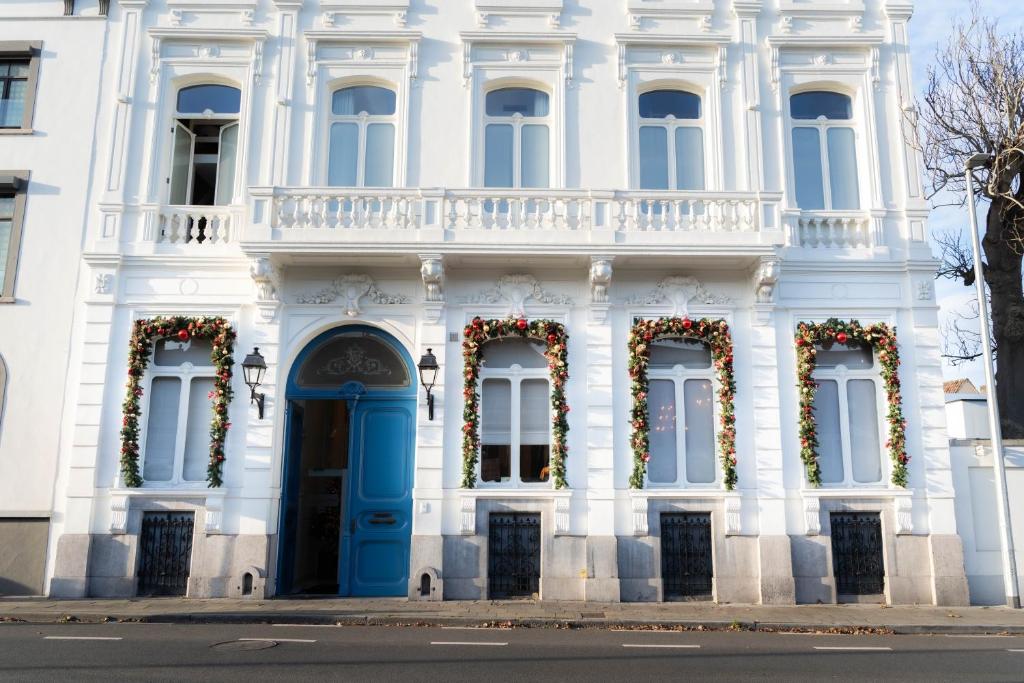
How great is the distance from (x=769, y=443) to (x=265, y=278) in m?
8.33

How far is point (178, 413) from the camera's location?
43.3 feet

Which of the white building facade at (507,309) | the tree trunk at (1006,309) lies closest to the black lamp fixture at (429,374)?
the white building facade at (507,309)

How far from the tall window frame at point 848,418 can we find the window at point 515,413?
14.5 ft

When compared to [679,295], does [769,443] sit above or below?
below

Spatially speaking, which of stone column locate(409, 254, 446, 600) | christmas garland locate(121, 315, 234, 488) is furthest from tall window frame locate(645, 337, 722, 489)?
christmas garland locate(121, 315, 234, 488)

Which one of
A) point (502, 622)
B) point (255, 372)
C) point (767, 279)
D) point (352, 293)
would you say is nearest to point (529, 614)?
point (502, 622)

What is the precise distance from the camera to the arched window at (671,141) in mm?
14203

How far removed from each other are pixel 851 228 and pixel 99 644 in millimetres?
12331

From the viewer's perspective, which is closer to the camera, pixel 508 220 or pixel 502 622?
pixel 502 622

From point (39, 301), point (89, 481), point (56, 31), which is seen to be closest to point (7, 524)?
point (89, 481)

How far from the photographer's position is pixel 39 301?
13.6 meters

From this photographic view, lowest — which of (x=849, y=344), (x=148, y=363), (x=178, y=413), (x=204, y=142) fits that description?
(x=178, y=413)

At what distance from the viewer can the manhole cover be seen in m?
8.76

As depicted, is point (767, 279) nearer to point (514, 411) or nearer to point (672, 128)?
point (672, 128)
